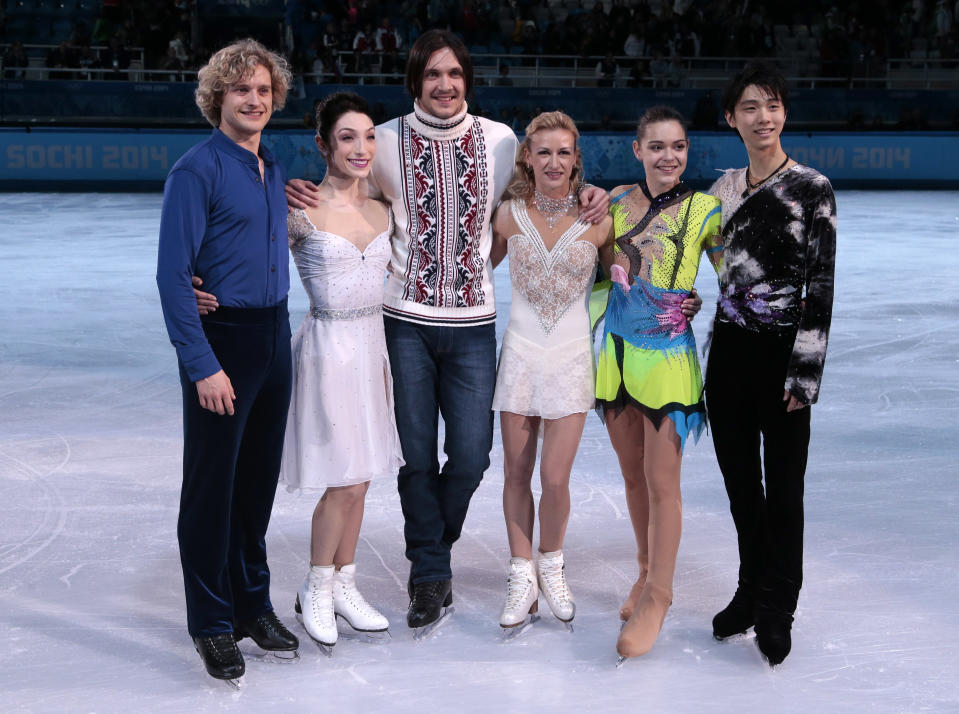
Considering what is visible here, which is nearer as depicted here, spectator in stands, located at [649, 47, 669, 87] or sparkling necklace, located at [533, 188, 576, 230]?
sparkling necklace, located at [533, 188, 576, 230]

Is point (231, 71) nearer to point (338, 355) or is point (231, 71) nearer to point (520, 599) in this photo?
point (338, 355)

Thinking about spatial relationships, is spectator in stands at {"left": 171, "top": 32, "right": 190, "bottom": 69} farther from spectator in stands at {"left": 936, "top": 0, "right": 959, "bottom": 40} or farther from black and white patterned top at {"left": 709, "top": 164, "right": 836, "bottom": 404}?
black and white patterned top at {"left": 709, "top": 164, "right": 836, "bottom": 404}

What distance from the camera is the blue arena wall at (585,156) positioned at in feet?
51.9

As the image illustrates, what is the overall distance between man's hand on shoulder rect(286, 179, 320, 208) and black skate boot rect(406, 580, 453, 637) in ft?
3.91

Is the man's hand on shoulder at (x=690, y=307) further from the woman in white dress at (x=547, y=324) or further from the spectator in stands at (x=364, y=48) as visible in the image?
the spectator in stands at (x=364, y=48)

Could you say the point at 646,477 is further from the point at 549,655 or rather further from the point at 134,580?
the point at 134,580

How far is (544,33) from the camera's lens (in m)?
18.8

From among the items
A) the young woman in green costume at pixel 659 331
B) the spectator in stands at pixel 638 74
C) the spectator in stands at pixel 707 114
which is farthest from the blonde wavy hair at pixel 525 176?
the spectator in stands at pixel 638 74

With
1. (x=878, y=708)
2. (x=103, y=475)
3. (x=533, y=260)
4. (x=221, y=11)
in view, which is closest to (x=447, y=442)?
(x=533, y=260)

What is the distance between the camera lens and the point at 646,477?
3.36 m

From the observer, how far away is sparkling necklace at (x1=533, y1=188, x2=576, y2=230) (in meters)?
3.43

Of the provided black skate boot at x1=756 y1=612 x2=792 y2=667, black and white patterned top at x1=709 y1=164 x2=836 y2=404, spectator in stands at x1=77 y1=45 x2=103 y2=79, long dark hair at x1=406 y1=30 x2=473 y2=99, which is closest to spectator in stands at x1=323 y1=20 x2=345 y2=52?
spectator in stands at x1=77 y1=45 x2=103 y2=79

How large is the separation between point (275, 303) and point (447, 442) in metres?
0.75

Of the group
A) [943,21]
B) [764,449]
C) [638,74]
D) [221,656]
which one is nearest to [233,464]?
[221,656]
